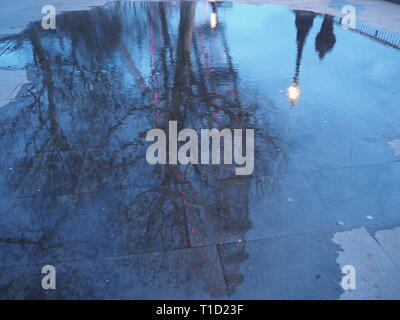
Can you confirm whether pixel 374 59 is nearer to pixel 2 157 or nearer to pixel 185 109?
pixel 185 109

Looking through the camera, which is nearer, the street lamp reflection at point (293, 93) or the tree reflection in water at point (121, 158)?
the tree reflection in water at point (121, 158)

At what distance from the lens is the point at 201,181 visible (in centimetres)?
504

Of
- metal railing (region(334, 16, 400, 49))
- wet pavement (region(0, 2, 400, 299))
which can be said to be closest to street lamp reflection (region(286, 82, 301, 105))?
wet pavement (region(0, 2, 400, 299))

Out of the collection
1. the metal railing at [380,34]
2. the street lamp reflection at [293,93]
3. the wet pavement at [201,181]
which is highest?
the metal railing at [380,34]

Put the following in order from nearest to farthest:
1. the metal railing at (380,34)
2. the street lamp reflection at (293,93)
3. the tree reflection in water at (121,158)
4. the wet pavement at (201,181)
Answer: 1. the wet pavement at (201,181)
2. the tree reflection in water at (121,158)
3. the street lamp reflection at (293,93)
4. the metal railing at (380,34)

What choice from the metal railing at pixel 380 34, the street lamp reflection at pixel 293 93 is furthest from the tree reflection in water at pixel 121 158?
the metal railing at pixel 380 34

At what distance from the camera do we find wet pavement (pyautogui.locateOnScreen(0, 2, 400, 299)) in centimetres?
371

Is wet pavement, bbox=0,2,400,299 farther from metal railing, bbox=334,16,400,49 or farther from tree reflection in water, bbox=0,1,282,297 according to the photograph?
metal railing, bbox=334,16,400,49

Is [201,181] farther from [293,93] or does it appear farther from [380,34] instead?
[380,34]

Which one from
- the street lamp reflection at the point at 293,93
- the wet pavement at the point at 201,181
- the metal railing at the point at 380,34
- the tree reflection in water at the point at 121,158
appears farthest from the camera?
the metal railing at the point at 380,34

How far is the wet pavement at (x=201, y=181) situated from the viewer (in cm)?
371

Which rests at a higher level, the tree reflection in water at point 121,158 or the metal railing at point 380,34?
the metal railing at point 380,34

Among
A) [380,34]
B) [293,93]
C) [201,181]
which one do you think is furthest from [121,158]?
[380,34]

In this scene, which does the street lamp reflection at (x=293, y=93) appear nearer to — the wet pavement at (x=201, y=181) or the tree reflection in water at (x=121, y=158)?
the wet pavement at (x=201, y=181)
